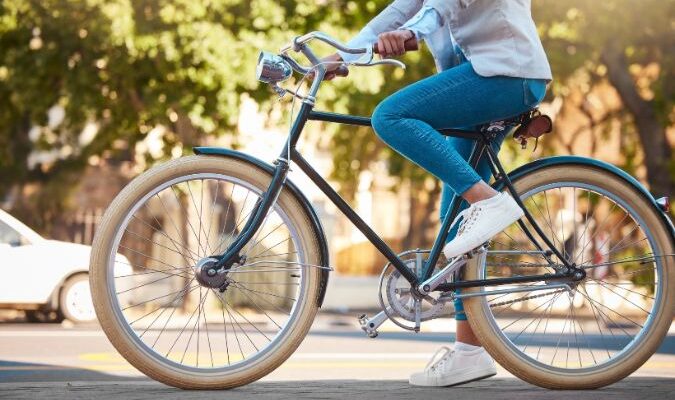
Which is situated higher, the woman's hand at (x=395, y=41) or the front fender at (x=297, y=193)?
the woman's hand at (x=395, y=41)

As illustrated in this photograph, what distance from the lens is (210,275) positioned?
420 cm

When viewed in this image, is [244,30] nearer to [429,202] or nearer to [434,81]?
[429,202]

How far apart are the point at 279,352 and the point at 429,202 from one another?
22.5m

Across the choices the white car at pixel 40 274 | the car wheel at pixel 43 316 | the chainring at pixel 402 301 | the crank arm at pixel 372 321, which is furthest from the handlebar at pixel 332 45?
the car wheel at pixel 43 316

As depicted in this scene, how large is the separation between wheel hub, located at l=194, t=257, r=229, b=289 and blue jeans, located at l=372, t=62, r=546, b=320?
0.75m

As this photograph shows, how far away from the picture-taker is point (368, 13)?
59.9 ft

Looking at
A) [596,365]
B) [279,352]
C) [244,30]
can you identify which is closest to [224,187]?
[279,352]

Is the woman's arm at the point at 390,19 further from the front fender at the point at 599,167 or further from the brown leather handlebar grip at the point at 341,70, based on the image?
the front fender at the point at 599,167

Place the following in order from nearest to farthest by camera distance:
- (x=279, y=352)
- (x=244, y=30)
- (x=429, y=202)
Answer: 1. (x=279, y=352)
2. (x=244, y=30)
3. (x=429, y=202)

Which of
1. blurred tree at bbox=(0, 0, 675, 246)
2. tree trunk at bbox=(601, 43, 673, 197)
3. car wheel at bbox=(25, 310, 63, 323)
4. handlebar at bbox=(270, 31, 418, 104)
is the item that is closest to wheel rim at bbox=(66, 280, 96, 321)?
car wheel at bbox=(25, 310, 63, 323)

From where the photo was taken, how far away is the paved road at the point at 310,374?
13.9 ft

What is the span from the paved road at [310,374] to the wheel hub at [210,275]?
373 millimetres

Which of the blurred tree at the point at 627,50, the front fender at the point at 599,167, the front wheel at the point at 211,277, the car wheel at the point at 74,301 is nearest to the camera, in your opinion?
the front wheel at the point at 211,277

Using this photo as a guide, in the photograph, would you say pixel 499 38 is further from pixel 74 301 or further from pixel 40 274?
pixel 40 274
